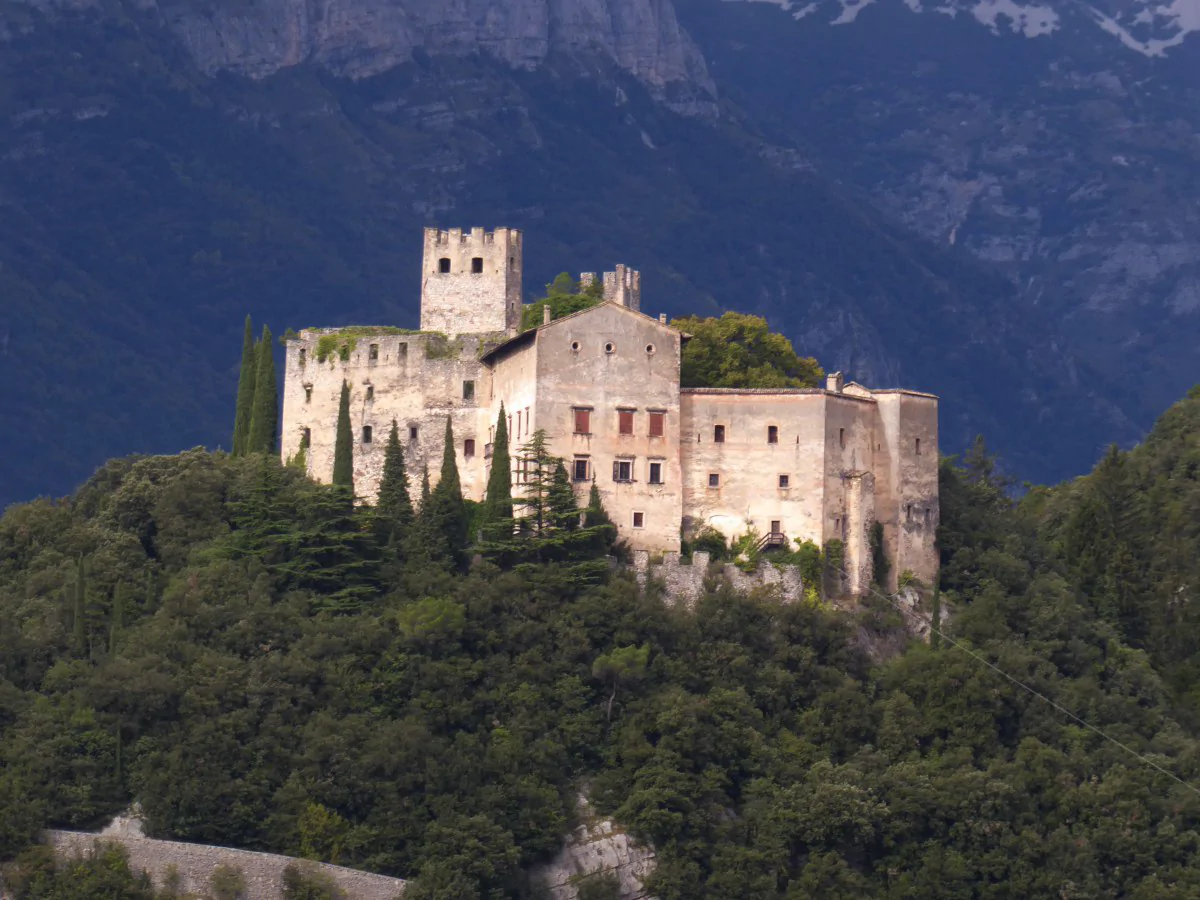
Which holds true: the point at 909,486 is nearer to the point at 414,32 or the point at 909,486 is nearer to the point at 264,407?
the point at 264,407

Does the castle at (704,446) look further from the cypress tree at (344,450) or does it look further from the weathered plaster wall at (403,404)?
the cypress tree at (344,450)

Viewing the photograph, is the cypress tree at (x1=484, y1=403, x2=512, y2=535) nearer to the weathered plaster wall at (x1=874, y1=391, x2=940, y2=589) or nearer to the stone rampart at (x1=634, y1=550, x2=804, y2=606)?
the stone rampart at (x1=634, y1=550, x2=804, y2=606)

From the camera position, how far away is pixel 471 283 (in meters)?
91.6

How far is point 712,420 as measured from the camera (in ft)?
281

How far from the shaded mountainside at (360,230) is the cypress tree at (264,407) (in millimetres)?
59545

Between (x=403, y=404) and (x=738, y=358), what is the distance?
9776 millimetres

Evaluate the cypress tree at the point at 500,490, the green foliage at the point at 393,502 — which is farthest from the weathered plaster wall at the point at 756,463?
the green foliage at the point at 393,502

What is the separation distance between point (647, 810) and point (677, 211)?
116026 mm

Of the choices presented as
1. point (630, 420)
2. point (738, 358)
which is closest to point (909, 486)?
point (738, 358)

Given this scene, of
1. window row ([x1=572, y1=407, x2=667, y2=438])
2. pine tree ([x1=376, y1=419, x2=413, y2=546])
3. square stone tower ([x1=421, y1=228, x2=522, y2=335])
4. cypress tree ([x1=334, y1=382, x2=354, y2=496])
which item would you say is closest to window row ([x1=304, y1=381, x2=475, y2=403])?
cypress tree ([x1=334, y1=382, x2=354, y2=496])

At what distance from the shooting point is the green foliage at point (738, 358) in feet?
291

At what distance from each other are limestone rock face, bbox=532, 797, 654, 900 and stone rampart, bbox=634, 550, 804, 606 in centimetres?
820

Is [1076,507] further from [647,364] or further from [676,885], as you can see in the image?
[676,885]

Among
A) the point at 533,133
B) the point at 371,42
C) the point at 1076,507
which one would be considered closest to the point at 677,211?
the point at 533,133
